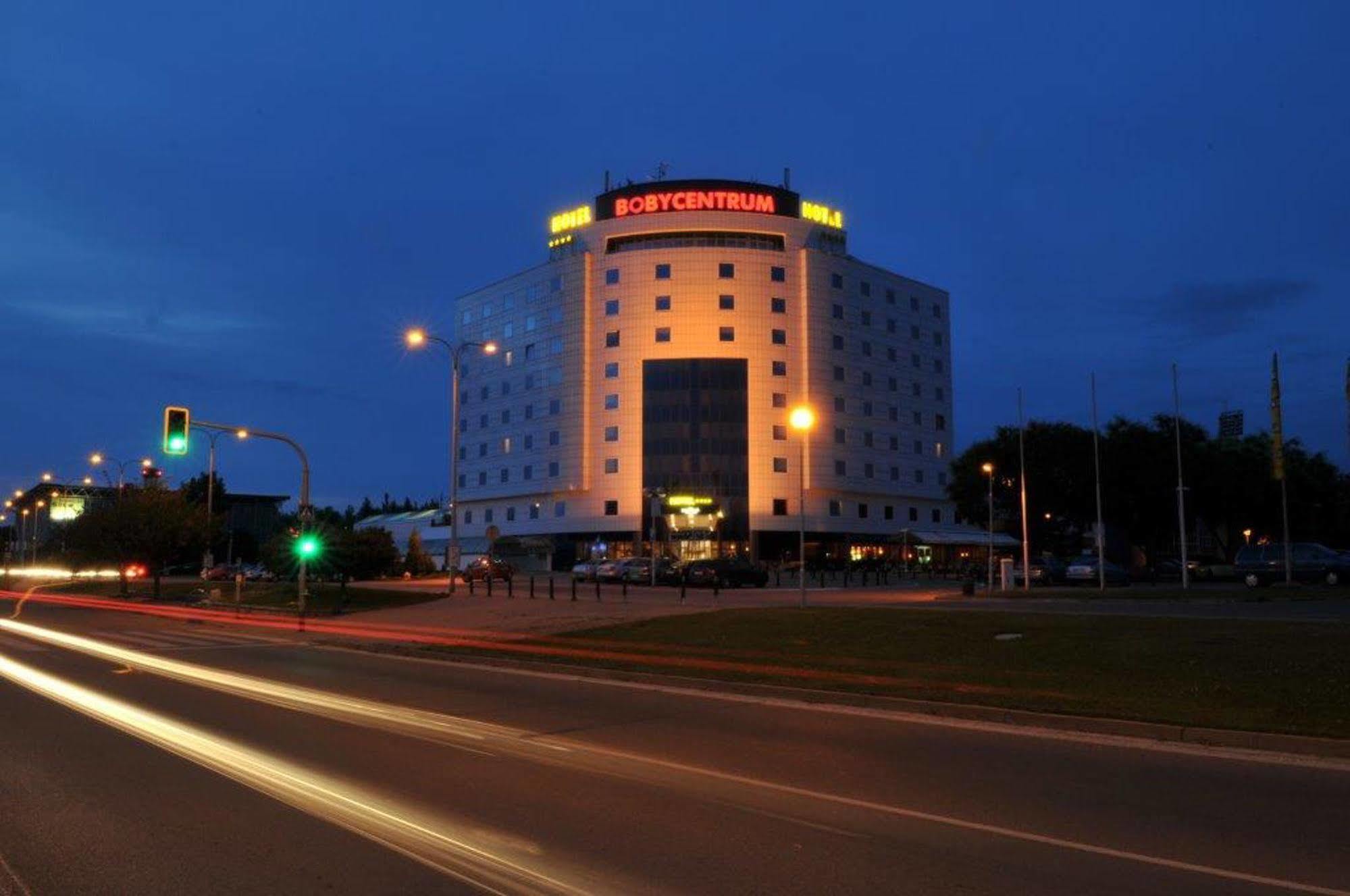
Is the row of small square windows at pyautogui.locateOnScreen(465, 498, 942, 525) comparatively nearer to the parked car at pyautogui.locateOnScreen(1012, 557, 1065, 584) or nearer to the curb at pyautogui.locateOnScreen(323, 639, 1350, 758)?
the parked car at pyautogui.locateOnScreen(1012, 557, 1065, 584)

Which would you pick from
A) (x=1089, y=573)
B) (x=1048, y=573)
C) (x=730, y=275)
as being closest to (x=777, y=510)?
(x=730, y=275)

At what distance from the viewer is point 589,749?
10641 millimetres

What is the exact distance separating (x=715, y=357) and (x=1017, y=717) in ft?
251

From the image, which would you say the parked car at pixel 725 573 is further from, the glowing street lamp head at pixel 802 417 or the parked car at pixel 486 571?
the glowing street lamp head at pixel 802 417

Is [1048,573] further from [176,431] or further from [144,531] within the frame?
[144,531]

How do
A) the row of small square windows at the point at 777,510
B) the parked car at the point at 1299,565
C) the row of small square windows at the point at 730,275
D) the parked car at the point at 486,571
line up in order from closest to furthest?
the parked car at the point at 1299,565
the parked car at the point at 486,571
the row of small square windows at the point at 777,510
the row of small square windows at the point at 730,275

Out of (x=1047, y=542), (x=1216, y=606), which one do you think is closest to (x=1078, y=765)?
(x=1216, y=606)

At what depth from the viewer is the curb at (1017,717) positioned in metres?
10.5

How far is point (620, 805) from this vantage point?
26.4 ft

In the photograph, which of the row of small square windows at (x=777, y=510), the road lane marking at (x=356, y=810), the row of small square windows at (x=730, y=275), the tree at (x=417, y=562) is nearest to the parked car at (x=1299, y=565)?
the road lane marking at (x=356, y=810)

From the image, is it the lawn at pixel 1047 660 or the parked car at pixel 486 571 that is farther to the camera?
the parked car at pixel 486 571

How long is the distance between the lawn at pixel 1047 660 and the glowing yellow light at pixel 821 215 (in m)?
72.7

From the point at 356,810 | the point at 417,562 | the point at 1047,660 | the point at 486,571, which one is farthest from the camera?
the point at 417,562

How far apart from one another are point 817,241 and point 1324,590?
214 feet
